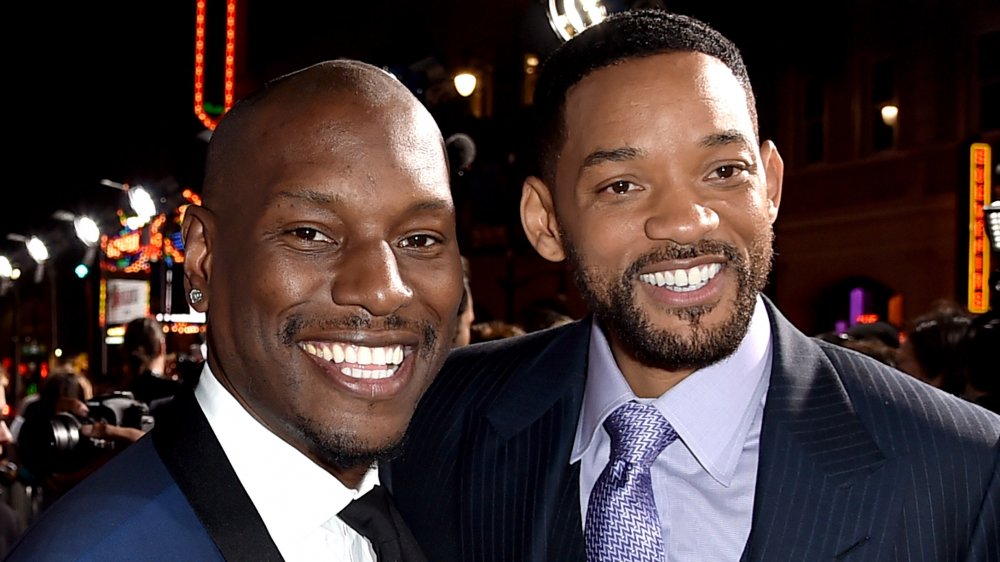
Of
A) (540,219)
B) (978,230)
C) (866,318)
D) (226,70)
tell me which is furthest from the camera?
(866,318)

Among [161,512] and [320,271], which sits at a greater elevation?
[320,271]

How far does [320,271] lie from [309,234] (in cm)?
7

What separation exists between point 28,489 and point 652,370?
6.40 metres

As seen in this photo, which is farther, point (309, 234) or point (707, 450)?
point (707, 450)

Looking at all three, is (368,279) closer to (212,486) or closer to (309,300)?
(309,300)

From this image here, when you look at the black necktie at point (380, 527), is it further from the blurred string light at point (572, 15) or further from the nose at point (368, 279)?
the blurred string light at point (572, 15)

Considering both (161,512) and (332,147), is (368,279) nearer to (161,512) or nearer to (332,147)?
(332,147)

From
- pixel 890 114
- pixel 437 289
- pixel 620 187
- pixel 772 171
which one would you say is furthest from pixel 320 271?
pixel 890 114

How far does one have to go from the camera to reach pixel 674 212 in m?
2.08

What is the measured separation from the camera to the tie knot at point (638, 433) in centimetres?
209

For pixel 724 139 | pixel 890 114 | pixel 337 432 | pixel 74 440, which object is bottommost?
pixel 74 440

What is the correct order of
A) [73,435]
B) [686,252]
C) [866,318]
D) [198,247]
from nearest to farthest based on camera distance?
[198,247] → [686,252] → [73,435] → [866,318]

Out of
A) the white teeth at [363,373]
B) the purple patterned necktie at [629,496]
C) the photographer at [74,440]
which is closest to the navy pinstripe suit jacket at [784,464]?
the purple patterned necktie at [629,496]

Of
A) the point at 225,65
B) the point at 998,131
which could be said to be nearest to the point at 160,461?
the point at 225,65
